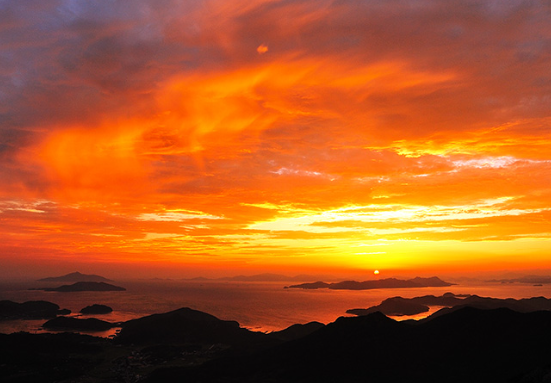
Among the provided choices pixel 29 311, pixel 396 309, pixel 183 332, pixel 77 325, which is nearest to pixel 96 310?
pixel 29 311

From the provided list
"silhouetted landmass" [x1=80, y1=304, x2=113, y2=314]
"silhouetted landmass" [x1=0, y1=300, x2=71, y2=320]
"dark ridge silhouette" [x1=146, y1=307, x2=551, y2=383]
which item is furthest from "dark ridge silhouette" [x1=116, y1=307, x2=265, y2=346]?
"silhouetted landmass" [x1=80, y1=304, x2=113, y2=314]

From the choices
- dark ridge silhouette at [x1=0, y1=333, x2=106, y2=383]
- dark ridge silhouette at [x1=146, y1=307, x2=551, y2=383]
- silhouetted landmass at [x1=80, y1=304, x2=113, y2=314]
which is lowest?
silhouetted landmass at [x1=80, y1=304, x2=113, y2=314]

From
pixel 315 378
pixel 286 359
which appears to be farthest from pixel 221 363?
pixel 315 378

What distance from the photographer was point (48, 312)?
172m

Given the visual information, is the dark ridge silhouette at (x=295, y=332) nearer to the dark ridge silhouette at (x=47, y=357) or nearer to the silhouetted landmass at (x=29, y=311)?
the dark ridge silhouette at (x=47, y=357)

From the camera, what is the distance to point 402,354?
6538 centimetres

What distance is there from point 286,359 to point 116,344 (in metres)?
56.9

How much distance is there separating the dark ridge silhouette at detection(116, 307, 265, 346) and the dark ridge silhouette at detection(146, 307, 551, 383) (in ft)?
98.3

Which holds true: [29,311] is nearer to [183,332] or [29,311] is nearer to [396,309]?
[183,332]

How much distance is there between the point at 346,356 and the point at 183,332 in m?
60.6

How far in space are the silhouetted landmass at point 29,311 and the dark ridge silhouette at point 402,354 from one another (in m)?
129

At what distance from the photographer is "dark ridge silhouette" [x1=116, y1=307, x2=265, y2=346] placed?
105m

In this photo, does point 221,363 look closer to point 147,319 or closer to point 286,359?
point 286,359

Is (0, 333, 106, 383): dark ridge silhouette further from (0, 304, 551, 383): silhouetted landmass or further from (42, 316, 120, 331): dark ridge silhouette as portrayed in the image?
(42, 316, 120, 331): dark ridge silhouette
